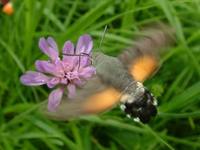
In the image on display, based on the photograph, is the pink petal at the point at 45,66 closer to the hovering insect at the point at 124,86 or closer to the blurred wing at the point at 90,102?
the hovering insect at the point at 124,86

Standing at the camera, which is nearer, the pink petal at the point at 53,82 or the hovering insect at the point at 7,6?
the pink petal at the point at 53,82

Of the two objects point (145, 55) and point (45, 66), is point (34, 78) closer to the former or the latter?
point (45, 66)

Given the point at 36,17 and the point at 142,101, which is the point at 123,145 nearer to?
the point at 36,17

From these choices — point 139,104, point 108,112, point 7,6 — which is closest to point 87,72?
point 139,104

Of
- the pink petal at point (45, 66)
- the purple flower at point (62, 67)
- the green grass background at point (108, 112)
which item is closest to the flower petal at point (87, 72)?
the purple flower at point (62, 67)

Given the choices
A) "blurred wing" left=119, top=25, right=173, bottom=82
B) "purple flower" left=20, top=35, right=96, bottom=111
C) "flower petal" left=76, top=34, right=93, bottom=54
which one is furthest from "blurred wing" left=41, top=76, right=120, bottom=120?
"flower petal" left=76, top=34, right=93, bottom=54

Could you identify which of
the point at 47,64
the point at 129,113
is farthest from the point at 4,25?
the point at 129,113
